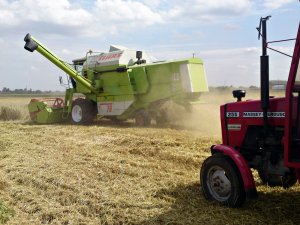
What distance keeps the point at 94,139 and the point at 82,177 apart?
14.8ft

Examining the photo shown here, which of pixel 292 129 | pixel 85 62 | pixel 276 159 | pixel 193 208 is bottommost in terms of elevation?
pixel 193 208

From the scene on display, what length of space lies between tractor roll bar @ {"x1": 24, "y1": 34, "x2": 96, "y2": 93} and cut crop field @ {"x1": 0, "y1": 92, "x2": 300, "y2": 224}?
5399 millimetres

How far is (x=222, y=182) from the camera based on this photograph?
210 inches

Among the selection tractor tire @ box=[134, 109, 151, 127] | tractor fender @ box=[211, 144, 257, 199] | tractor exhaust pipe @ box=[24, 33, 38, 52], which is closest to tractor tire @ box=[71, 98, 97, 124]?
tractor tire @ box=[134, 109, 151, 127]

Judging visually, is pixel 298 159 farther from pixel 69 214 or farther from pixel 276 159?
pixel 69 214

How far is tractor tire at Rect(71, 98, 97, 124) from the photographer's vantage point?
16.3 metres

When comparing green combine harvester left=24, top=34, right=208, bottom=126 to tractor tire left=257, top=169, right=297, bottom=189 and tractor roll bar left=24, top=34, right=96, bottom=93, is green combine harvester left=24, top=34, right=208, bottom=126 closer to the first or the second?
tractor roll bar left=24, top=34, right=96, bottom=93

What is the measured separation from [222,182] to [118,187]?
165 cm

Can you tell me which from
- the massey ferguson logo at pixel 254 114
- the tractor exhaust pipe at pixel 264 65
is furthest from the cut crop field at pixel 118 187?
the tractor exhaust pipe at pixel 264 65

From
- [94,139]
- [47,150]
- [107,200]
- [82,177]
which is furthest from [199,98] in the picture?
[107,200]

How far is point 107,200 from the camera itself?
5520 millimetres

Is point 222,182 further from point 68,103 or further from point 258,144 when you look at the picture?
point 68,103

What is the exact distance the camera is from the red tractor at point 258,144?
14.2 ft

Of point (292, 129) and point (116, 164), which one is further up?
point (292, 129)
